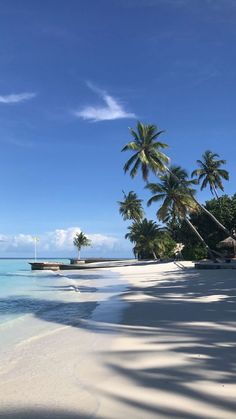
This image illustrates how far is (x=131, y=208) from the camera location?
72375 millimetres

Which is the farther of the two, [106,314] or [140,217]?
[140,217]

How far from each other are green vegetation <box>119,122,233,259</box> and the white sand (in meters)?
27.5

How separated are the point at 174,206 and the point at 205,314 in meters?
32.4

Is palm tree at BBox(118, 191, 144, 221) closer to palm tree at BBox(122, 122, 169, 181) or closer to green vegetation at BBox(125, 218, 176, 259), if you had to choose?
green vegetation at BBox(125, 218, 176, 259)

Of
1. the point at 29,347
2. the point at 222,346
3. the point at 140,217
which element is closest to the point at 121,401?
the point at 222,346

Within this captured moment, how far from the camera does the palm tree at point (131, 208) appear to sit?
72000 millimetres

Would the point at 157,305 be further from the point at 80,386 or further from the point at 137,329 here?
the point at 80,386

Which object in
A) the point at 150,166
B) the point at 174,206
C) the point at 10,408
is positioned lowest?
the point at 10,408

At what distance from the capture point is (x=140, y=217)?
7200 centimetres

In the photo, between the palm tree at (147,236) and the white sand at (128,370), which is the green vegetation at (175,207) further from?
the white sand at (128,370)

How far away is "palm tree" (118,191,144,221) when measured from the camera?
7200 cm

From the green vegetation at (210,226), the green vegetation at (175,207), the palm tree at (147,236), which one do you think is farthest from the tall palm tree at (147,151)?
the palm tree at (147,236)

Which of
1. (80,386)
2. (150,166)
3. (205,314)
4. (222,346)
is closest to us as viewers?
(80,386)

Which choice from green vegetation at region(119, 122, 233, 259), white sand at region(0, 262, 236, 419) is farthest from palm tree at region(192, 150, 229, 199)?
white sand at region(0, 262, 236, 419)
